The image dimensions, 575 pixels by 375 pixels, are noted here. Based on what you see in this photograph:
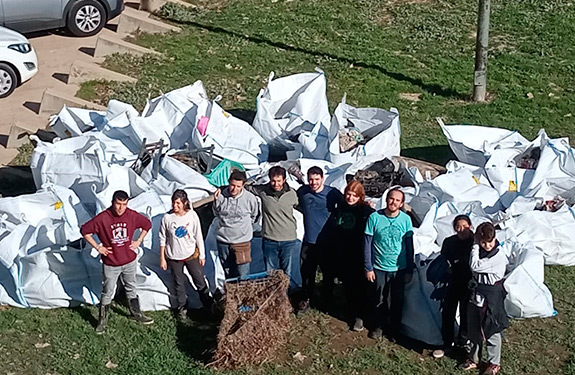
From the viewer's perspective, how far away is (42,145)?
10625 mm

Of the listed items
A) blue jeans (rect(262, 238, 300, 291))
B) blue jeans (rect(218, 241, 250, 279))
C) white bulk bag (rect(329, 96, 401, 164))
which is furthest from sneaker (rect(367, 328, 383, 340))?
white bulk bag (rect(329, 96, 401, 164))

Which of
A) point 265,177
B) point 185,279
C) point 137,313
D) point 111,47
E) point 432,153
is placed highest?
point 111,47

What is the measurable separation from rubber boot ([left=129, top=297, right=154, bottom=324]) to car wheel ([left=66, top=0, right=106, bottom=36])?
7.56 metres

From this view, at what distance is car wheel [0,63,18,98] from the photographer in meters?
13.2

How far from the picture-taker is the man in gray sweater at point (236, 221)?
8500mm

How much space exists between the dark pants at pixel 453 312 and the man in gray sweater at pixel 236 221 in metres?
1.80

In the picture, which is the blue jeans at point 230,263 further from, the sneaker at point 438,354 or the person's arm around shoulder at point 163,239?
the sneaker at point 438,354

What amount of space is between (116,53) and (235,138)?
4102 mm

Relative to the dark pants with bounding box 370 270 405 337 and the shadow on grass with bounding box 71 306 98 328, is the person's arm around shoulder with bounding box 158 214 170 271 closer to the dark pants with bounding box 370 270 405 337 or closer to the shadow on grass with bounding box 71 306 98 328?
the shadow on grass with bounding box 71 306 98 328

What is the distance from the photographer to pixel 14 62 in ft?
43.4

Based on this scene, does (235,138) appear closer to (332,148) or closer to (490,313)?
(332,148)

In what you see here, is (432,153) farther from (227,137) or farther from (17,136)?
(17,136)

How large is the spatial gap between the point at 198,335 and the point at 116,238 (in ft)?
3.72

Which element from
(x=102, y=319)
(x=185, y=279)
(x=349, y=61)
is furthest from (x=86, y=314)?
(x=349, y=61)
